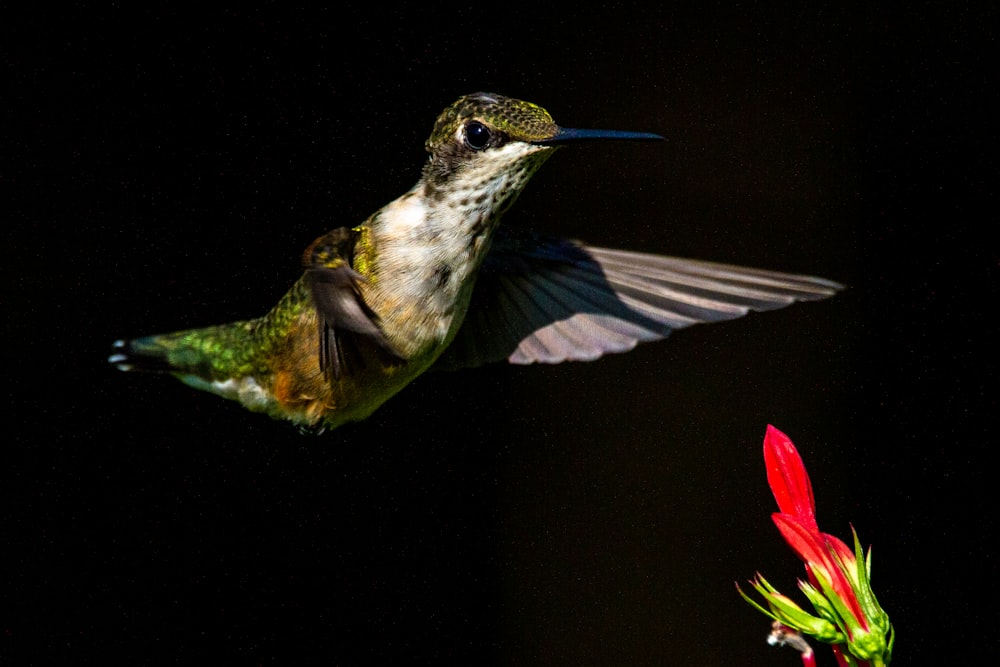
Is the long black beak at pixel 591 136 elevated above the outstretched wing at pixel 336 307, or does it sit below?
above

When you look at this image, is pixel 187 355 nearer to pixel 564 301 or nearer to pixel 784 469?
pixel 564 301

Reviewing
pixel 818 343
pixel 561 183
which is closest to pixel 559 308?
pixel 561 183

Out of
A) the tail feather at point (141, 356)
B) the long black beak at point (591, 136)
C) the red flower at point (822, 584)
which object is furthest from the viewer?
the tail feather at point (141, 356)

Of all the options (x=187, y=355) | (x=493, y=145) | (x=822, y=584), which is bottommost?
(x=822, y=584)

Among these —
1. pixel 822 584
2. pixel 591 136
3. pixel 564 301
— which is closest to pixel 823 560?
pixel 822 584

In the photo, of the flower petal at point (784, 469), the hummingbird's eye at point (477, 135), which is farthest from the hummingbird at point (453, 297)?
the flower petal at point (784, 469)

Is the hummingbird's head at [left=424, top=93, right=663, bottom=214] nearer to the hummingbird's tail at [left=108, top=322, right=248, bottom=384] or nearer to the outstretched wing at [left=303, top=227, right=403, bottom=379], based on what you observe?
the outstretched wing at [left=303, top=227, right=403, bottom=379]

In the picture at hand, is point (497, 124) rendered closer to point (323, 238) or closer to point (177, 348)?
point (323, 238)

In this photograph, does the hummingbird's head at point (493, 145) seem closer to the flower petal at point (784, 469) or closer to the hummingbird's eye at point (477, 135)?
the hummingbird's eye at point (477, 135)
